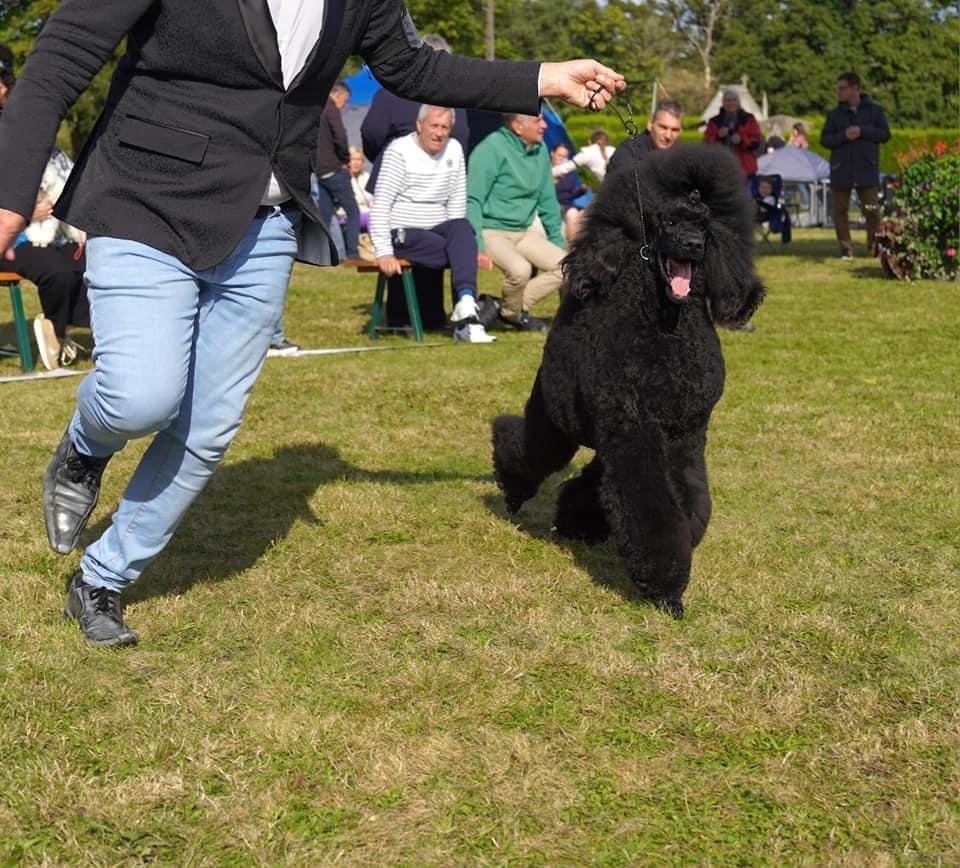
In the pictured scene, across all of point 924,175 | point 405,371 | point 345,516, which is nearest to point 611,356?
point 345,516

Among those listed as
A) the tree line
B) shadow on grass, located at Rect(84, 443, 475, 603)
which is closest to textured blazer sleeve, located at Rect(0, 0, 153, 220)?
shadow on grass, located at Rect(84, 443, 475, 603)

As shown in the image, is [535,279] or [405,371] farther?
[535,279]

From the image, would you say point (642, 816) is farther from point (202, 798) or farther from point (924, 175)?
point (924, 175)

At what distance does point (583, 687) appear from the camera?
3516 millimetres

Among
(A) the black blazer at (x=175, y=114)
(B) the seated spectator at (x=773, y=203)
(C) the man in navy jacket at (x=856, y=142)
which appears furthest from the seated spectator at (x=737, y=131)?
(A) the black blazer at (x=175, y=114)

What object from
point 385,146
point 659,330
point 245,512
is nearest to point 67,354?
point 385,146

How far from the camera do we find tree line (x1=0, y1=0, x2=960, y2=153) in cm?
5631

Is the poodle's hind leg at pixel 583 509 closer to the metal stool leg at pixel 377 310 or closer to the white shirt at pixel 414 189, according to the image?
the white shirt at pixel 414 189

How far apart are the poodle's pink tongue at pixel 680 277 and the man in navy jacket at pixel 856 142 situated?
39.3 feet

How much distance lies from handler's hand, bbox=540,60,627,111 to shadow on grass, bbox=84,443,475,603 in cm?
203

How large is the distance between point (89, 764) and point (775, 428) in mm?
4656

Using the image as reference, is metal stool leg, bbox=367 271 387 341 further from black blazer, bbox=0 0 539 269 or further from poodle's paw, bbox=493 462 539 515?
black blazer, bbox=0 0 539 269

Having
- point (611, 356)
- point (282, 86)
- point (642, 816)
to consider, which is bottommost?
point (642, 816)

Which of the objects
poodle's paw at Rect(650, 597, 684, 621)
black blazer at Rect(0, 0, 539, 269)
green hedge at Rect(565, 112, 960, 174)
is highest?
green hedge at Rect(565, 112, 960, 174)
